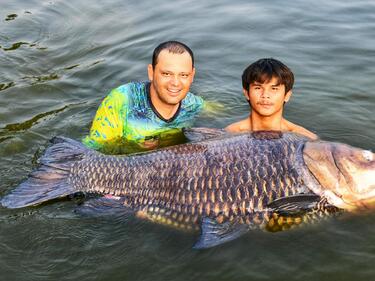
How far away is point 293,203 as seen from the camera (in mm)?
3941

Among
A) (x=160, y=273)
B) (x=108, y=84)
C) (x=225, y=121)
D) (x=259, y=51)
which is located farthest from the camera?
(x=259, y=51)

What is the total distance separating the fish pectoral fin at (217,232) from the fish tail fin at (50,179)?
1.30 metres

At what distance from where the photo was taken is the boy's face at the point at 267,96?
17.0ft

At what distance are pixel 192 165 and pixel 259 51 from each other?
474cm

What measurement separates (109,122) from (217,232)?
2.20m

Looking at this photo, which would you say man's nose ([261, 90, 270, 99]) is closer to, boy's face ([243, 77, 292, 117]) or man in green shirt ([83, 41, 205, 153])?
boy's face ([243, 77, 292, 117])

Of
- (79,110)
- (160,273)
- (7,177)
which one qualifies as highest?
(79,110)

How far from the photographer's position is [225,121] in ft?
21.4

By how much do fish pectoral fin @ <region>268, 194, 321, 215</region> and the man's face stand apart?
1.88 meters

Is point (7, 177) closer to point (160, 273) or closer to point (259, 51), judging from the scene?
point (160, 273)

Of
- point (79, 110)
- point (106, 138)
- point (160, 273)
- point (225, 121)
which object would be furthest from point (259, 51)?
point (160, 273)

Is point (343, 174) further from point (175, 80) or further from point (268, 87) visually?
point (175, 80)

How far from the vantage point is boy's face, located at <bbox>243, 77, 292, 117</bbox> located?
17.0ft

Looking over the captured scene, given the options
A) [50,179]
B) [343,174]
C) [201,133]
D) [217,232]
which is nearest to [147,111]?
[201,133]
